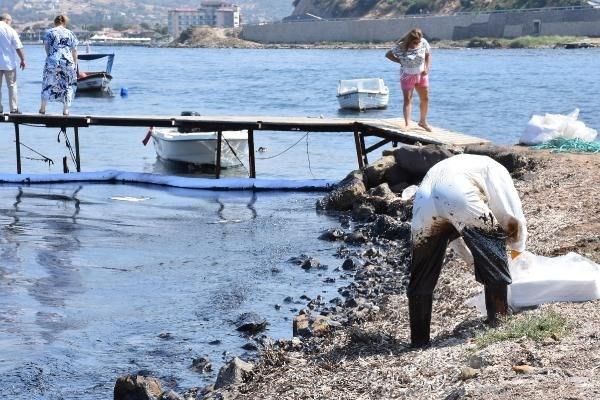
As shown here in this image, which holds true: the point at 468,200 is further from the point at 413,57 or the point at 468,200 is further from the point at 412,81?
the point at 412,81

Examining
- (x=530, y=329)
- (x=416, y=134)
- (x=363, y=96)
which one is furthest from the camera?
(x=363, y=96)

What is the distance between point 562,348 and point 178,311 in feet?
16.9

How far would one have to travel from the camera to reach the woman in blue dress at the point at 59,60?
728 inches

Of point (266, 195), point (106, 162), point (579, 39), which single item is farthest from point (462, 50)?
point (266, 195)

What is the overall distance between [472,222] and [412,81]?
1026cm

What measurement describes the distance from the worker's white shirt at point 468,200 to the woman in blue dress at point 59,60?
12.1 m

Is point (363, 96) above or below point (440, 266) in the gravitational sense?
below

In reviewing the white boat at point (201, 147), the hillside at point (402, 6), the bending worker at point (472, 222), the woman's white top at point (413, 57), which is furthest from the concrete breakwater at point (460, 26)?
the bending worker at point (472, 222)

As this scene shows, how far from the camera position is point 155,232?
1570 cm

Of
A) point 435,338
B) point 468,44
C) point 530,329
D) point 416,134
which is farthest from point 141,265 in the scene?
point 468,44

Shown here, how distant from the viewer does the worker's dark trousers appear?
731 cm

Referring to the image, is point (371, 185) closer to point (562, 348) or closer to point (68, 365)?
point (68, 365)

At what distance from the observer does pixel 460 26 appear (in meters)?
124

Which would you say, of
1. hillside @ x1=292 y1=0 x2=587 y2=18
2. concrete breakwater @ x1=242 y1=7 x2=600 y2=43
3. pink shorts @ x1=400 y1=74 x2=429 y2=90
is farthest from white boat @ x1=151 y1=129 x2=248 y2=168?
hillside @ x1=292 y1=0 x2=587 y2=18
